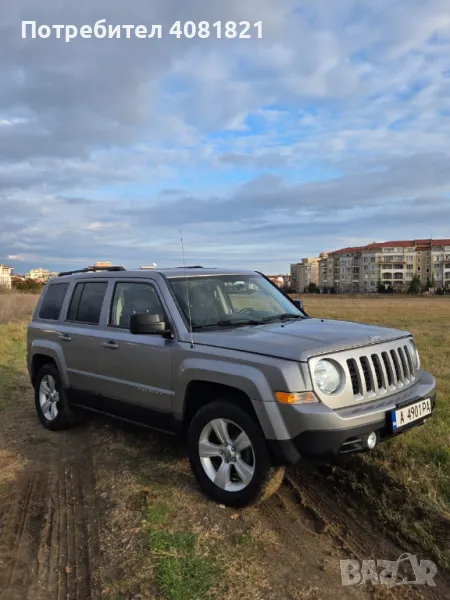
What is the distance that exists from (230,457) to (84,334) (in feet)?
7.78

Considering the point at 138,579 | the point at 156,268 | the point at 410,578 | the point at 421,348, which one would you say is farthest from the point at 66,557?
the point at 421,348

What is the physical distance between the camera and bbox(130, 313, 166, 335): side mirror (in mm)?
4254

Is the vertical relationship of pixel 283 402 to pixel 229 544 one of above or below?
above

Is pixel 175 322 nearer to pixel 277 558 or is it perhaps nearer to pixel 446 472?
pixel 277 558

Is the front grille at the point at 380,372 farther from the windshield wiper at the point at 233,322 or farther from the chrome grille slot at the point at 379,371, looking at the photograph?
the windshield wiper at the point at 233,322

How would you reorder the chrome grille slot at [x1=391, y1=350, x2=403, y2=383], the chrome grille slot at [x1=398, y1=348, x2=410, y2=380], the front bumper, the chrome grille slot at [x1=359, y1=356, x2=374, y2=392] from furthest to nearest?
the chrome grille slot at [x1=398, y1=348, x2=410, y2=380]
the chrome grille slot at [x1=391, y1=350, x2=403, y2=383]
the chrome grille slot at [x1=359, y1=356, x2=374, y2=392]
the front bumper

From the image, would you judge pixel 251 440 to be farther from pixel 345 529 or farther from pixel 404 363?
pixel 404 363

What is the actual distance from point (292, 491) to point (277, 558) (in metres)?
1.01

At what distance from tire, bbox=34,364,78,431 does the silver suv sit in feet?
0.72

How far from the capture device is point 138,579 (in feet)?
9.76

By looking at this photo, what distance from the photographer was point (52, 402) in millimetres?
6293

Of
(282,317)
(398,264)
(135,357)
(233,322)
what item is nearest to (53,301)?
(135,357)

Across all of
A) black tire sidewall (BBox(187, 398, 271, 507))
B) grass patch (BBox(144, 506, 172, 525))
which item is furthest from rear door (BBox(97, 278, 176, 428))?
grass patch (BBox(144, 506, 172, 525))

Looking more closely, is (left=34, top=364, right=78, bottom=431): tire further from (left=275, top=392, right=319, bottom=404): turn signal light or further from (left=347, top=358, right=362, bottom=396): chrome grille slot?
(left=347, top=358, right=362, bottom=396): chrome grille slot
